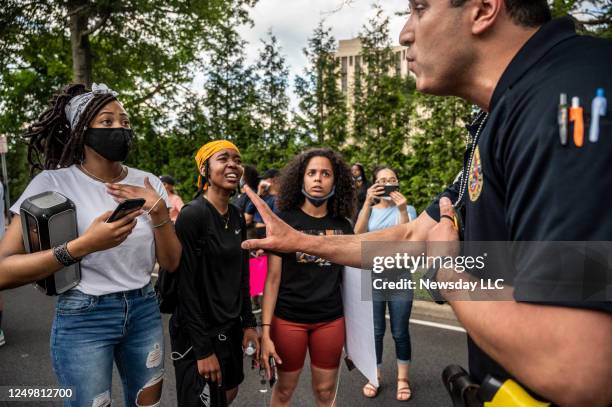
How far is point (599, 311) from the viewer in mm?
744

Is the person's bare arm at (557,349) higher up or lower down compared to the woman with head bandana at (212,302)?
higher up

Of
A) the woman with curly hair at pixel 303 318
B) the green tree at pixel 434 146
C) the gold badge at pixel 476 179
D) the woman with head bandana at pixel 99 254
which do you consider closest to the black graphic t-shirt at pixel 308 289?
the woman with curly hair at pixel 303 318

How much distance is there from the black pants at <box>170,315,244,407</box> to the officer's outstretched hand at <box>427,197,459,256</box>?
194 cm

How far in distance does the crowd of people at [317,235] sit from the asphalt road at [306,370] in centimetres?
25

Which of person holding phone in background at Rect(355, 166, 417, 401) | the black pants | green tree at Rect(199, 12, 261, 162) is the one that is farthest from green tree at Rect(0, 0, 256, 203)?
the black pants

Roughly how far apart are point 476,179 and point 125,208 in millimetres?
1547

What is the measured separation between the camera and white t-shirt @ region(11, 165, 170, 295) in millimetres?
2193

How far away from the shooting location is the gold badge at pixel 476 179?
1.00 meters

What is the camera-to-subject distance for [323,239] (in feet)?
5.59

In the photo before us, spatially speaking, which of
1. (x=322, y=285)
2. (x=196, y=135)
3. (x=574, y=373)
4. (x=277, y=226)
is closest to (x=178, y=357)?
(x=322, y=285)

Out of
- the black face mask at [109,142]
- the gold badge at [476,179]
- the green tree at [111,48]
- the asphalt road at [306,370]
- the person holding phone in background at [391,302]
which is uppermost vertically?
the green tree at [111,48]

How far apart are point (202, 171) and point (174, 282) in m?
0.88

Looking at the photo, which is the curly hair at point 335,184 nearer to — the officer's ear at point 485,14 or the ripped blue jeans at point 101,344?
the ripped blue jeans at point 101,344

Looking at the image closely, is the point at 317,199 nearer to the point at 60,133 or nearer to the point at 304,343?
the point at 304,343
